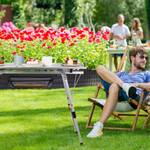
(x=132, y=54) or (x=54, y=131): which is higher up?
(x=132, y=54)

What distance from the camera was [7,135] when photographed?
718 cm

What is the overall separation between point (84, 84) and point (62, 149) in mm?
5975

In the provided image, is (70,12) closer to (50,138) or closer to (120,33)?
(120,33)

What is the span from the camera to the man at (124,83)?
23.2ft

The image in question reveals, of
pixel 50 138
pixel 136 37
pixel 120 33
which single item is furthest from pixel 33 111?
pixel 120 33

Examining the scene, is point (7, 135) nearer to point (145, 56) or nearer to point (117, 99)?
point (117, 99)

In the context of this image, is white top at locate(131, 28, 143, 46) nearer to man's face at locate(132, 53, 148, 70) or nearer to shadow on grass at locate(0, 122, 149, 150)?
man's face at locate(132, 53, 148, 70)

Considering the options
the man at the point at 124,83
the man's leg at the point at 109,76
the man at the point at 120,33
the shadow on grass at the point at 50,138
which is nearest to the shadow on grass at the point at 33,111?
the shadow on grass at the point at 50,138

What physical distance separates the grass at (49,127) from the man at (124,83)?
8.1 inches

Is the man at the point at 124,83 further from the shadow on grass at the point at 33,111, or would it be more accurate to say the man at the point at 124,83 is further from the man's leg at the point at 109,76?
the shadow on grass at the point at 33,111

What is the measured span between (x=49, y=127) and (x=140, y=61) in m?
1.17

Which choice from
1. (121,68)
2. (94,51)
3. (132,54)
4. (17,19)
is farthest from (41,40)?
(17,19)

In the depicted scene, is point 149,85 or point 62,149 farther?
point 149,85

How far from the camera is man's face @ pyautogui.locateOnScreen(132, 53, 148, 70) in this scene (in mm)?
7590
